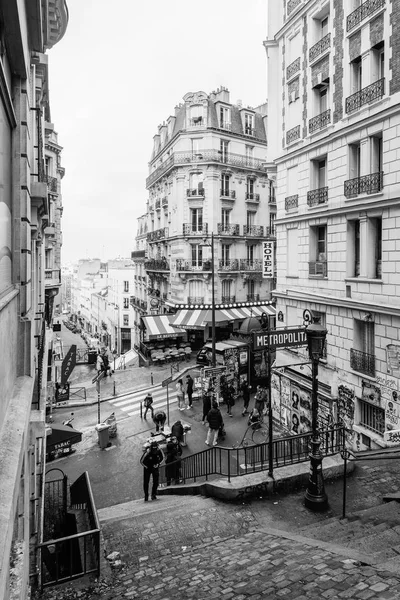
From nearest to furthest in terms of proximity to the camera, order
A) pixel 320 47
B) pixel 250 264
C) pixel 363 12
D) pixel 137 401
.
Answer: pixel 363 12, pixel 320 47, pixel 137 401, pixel 250 264

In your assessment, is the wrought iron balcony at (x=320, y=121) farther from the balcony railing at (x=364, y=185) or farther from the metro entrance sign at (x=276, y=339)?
the metro entrance sign at (x=276, y=339)

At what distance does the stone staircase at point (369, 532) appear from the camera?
20.7 ft

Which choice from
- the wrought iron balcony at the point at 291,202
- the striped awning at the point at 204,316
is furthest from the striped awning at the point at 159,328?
the wrought iron balcony at the point at 291,202

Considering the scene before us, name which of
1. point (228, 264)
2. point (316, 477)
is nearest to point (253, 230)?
point (228, 264)

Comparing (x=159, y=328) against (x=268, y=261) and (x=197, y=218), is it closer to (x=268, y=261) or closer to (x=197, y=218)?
(x=197, y=218)

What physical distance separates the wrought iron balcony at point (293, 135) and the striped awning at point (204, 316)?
722 inches

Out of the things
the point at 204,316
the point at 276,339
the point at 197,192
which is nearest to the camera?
the point at 276,339

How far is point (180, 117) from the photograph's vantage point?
40125mm

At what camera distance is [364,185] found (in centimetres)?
1407

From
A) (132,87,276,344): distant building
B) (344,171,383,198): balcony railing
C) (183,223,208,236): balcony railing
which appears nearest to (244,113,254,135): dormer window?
(132,87,276,344): distant building

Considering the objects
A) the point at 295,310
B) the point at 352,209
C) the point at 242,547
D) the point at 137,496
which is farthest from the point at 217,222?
the point at 242,547

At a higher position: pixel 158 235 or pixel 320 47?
pixel 320 47

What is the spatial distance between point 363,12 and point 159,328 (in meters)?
24.4

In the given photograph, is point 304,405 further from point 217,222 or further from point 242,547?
point 217,222
